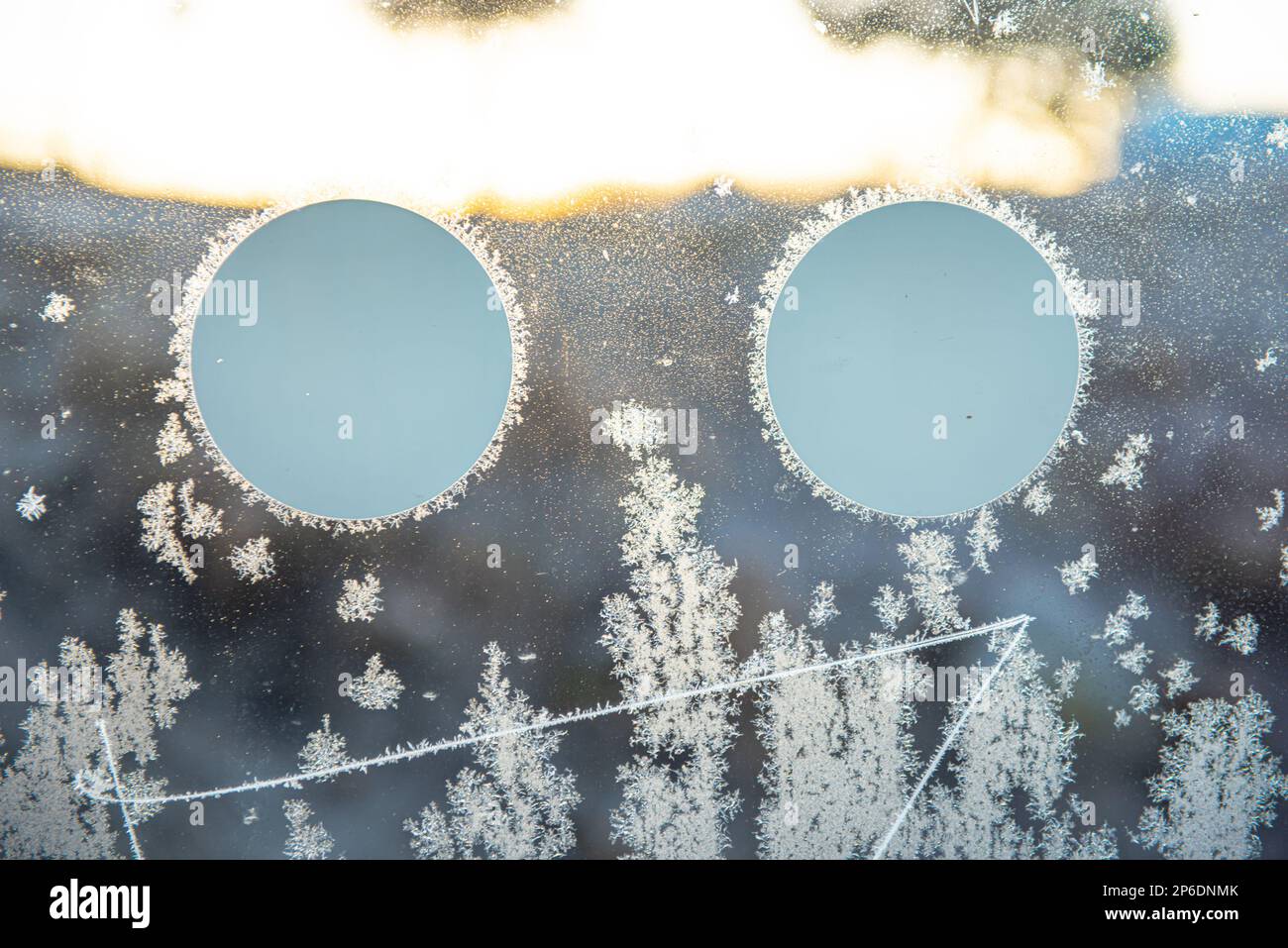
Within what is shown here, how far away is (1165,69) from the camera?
1867 mm

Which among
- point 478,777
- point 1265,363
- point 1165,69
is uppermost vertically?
point 1165,69

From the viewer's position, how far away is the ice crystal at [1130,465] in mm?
1892

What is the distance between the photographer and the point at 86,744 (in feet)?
6.11

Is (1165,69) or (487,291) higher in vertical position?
(1165,69)

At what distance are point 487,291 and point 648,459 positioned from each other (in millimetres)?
533

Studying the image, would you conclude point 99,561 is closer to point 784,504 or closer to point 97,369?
point 97,369

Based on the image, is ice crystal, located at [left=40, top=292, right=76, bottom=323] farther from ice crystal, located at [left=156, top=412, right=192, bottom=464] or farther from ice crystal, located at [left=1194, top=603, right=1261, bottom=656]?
ice crystal, located at [left=1194, top=603, right=1261, bottom=656]

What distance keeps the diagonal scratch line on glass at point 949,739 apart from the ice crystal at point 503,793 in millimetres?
734

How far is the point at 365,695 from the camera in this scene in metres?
1.89

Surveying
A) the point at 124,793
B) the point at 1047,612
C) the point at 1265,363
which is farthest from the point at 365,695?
the point at 1265,363

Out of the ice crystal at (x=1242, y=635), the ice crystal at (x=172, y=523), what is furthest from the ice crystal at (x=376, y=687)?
the ice crystal at (x=1242, y=635)

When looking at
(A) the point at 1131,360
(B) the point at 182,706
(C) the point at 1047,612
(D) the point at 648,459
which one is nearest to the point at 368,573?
(B) the point at 182,706

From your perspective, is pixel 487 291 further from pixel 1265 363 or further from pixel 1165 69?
pixel 1265 363

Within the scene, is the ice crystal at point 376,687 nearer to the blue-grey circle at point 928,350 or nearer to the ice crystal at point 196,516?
the ice crystal at point 196,516
